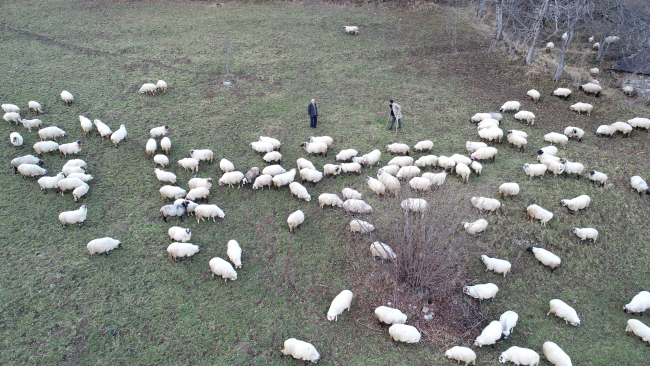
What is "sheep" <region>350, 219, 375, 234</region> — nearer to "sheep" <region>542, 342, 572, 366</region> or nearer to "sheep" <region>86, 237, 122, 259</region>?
"sheep" <region>542, 342, 572, 366</region>

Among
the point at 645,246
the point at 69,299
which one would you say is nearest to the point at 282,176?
the point at 69,299

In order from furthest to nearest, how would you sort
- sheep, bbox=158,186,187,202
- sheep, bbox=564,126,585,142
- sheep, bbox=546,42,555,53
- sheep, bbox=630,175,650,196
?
sheep, bbox=546,42,555,53 < sheep, bbox=564,126,585,142 < sheep, bbox=630,175,650,196 < sheep, bbox=158,186,187,202

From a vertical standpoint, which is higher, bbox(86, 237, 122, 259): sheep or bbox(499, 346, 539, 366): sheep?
bbox(86, 237, 122, 259): sheep

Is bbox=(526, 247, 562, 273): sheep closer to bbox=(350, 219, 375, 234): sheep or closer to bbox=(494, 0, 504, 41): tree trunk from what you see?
bbox=(350, 219, 375, 234): sheep

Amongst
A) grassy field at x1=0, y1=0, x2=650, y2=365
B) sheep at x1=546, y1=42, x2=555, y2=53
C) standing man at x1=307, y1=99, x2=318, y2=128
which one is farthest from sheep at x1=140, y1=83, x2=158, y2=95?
sheep at x1=546, y1=42, x2=555, y2=53

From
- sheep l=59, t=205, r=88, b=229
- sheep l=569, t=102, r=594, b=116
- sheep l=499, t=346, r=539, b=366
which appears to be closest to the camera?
sheep l=499, t=346, r=539, b=366

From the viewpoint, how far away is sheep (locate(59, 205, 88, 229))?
12.0 m

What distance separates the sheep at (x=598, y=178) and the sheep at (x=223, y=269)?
12183 millimetres

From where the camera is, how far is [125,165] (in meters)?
14.9

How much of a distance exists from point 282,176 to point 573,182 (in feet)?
32.6

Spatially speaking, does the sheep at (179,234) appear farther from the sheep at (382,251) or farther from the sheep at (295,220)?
the sheep at (382,251)

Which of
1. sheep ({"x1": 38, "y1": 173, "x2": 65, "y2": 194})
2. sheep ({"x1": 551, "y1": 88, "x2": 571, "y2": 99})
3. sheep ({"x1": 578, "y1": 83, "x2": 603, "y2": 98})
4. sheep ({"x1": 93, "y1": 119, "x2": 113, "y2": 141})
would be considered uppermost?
sheep ({"x1": 578, "y1": 83, "x2": 603, "y2": 98})

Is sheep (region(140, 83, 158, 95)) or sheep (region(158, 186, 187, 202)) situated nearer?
sheep (region(158, 186, 187, 202))

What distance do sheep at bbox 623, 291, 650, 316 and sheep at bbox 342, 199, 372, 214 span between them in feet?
23.1
